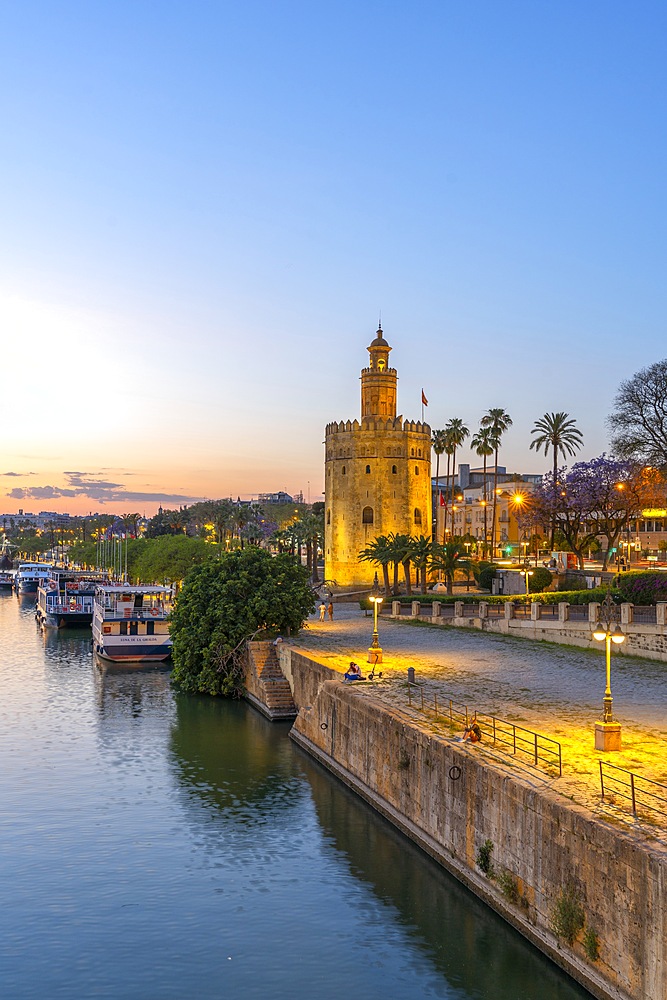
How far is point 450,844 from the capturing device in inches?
847

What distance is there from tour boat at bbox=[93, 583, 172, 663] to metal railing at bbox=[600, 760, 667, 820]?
148 feet

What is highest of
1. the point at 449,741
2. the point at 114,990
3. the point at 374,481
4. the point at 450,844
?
the point at 374,481

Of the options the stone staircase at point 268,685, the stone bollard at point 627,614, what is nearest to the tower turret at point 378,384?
the stone staircase at point 268,685

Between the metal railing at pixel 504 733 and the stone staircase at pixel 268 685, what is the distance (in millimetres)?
11224

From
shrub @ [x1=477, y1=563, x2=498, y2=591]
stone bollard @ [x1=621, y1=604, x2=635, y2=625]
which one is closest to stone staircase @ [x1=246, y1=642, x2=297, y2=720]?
stone bollard @ [x1=621, y1=604, x2=635, y2=625]

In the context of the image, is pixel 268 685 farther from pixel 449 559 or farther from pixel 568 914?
pixel 568 914

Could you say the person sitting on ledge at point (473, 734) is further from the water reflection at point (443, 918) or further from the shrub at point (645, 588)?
the shrub at point (645, 588)

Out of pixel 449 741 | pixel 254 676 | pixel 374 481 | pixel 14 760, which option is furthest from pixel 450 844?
pixel 374 481

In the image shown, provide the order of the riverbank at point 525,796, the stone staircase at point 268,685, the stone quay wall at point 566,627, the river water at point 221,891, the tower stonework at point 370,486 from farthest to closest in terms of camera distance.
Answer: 1. the tower stonework at point 370,486
2. the stone staircase at point 268,685
3. the stone quay wall at point 566,627
4. the river water at point 221,891
5. the riverbank at point 525,796

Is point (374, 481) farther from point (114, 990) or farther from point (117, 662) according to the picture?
point (114, 990)

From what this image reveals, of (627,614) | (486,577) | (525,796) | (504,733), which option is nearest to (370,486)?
(486,577)

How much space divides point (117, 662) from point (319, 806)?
35.0m

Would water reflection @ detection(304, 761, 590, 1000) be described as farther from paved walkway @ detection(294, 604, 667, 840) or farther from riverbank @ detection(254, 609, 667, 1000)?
paved walkway @ detection(294, 604, 667, 840)

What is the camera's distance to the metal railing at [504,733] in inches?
792
